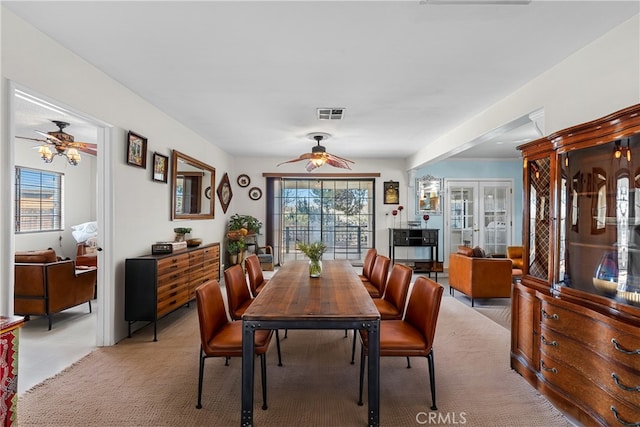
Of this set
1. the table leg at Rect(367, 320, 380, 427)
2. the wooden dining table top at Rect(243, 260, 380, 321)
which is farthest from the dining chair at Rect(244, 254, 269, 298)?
the table leg at Rect(367, 320, 380, 427)

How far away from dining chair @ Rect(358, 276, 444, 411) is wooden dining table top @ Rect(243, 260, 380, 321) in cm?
29

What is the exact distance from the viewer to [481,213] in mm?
7469

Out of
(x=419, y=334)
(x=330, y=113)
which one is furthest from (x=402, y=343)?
(x=330, y=113)

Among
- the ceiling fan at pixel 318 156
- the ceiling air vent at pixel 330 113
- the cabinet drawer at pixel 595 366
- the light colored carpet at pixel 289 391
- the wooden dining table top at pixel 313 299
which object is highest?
the ceiling air vent at pixel 330 113

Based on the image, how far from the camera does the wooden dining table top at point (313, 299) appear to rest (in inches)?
75.7

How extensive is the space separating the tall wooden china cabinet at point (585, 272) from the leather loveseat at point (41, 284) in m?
4.59

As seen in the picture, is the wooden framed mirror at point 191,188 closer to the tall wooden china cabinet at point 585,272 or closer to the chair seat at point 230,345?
the chair seat at point 230,345

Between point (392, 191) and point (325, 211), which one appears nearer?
point (392, 191)

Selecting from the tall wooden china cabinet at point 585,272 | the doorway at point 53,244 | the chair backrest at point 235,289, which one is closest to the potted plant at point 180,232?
the doorway at point 53,244

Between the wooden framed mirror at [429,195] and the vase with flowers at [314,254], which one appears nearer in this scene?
the vase with flowers at [314,254]

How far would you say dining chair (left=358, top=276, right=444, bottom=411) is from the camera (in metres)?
2.14

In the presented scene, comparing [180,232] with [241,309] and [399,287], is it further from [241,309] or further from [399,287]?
[399,287]

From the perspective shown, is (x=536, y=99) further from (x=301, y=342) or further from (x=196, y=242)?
(x=196, y=242)

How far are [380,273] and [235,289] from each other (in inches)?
61.8
